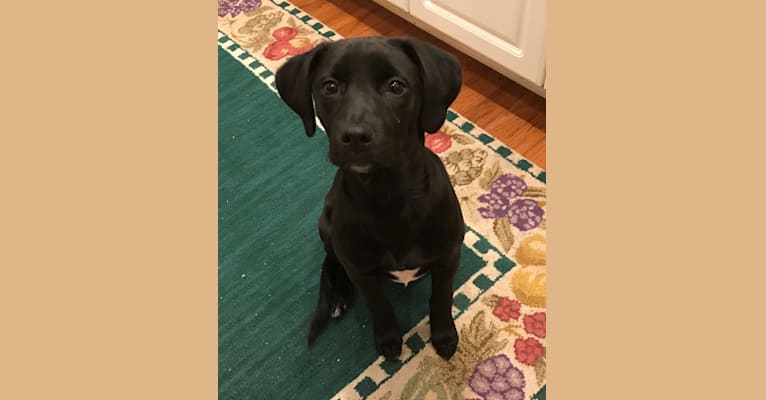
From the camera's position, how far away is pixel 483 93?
2.56 meters

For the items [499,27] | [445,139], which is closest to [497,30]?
[499,27]

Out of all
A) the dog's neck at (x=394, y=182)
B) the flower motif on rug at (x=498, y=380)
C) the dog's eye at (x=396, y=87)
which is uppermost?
the dog's eye at (x=396, y=87)

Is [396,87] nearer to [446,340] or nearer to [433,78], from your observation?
[433,78]

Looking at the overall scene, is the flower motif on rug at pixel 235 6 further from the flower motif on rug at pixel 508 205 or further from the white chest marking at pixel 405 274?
the white chest marking at pixel 405 274

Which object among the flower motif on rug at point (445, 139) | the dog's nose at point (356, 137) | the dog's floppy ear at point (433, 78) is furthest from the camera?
the flower motif on rug at point (445, 139)

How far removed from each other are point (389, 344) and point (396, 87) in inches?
33.1

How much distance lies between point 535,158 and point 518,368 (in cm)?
86

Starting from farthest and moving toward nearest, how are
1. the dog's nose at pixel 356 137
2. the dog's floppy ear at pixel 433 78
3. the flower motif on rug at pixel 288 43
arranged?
Result: the flower motif on rug at pixel 288 43
the dog's floppy ear at pixel 433 78
the dog's nose at pixel 356 137

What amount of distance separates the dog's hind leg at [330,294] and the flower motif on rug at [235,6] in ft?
5.56

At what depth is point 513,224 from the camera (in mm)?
2086

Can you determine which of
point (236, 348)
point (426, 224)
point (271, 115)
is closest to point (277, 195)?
point (271, 115)

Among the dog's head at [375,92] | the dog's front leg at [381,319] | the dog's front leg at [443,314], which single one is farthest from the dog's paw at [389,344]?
the dog's head at [375,92]

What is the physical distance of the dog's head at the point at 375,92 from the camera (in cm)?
118

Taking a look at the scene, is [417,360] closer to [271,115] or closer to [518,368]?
[518,368]
